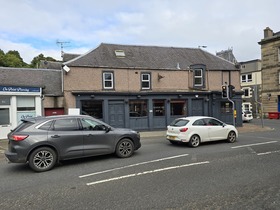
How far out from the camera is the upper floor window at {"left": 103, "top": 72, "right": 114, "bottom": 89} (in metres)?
17.9

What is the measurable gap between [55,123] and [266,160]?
6966 mm

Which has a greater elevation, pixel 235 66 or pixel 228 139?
pixel 235 66

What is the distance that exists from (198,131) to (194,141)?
518mm

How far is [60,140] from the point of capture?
24.3ft

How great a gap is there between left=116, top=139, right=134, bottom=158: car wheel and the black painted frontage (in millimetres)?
9050

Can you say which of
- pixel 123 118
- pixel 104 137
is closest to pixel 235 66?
pixel 123 118

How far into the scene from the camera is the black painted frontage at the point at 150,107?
17.5 m

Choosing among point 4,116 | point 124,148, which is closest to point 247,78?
point 4,116

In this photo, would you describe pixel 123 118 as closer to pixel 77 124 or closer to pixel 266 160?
pixel 77 124

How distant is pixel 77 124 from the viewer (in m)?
7.98

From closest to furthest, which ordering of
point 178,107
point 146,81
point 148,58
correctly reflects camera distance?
1. point 146,81
2. point 178,107
3. point 148,58

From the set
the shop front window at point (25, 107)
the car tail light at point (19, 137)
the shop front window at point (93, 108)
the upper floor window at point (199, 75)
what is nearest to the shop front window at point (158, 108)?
the upper floor window at point (199, 75)

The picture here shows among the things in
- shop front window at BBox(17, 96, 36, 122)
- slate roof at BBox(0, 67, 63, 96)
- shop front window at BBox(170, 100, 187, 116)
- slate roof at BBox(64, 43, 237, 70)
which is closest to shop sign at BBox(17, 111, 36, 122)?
shop front window at BBox(17, 96, 36, 122)

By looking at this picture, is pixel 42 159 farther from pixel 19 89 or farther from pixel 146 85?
pixel 146 85
